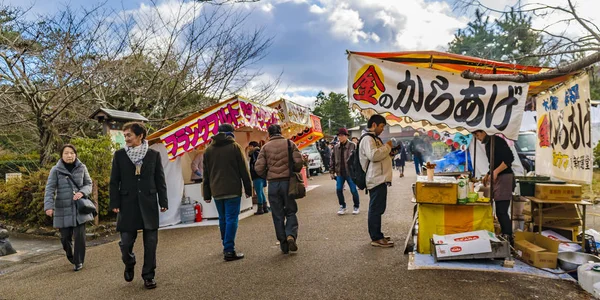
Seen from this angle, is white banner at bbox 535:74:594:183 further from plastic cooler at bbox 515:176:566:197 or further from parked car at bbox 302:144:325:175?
parked car at bbox 302:144:325:175

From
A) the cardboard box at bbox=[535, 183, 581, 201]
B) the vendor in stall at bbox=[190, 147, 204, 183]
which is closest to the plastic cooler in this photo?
the cardboard box at bbox=[535, 183, 581, 201]

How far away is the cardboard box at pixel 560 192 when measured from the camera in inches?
186

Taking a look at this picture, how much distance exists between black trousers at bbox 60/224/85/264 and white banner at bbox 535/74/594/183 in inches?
272

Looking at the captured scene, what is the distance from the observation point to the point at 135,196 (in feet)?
14.0

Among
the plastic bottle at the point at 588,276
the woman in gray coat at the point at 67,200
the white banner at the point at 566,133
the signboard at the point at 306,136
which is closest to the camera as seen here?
the plastic bottle at the point at 588,276

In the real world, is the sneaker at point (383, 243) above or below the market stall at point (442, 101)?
below

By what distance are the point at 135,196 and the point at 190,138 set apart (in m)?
4.02

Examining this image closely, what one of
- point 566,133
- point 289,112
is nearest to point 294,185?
point 566,133

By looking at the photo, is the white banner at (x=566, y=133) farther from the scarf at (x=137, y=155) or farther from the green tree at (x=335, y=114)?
the green tree at (x=335, y=114)

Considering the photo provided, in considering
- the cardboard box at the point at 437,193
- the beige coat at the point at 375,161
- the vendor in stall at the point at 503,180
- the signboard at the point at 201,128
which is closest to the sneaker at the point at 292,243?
the beige coat at the point at 375,161

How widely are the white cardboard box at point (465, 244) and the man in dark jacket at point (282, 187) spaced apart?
2065 millimetres

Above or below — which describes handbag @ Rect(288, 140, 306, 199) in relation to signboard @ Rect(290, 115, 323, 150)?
below

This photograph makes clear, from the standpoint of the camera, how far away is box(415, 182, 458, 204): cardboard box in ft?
15.3

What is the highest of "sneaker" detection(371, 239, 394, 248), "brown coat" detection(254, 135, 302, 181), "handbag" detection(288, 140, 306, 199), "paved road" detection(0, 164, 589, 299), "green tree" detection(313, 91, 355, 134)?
"green tree" detection(313, 91, 355, 134)
